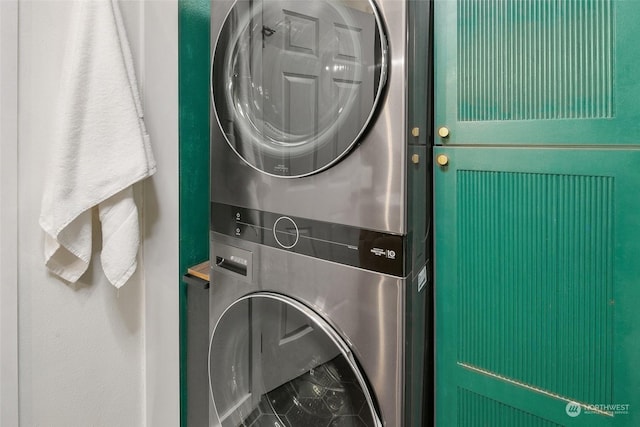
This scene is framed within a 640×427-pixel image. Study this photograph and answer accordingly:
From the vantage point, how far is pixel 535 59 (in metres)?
0.85

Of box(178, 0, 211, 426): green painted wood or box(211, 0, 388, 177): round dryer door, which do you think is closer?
box(211, 0, 388, 177): round dryer door

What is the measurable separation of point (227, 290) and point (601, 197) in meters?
0.97

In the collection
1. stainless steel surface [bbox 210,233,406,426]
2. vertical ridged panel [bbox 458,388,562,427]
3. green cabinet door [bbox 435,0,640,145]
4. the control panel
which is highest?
green cabinet door [bbox 435,0,640,145]

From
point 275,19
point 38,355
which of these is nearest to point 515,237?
point 275,19

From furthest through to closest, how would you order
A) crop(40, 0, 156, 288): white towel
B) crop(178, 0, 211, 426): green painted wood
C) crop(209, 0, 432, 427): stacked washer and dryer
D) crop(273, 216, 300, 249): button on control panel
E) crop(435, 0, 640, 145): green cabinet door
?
crop(178, 0, 211, 426): green painted wood
crop(40, 0, 156, 288): white towel
crop(273, 216, 300, 249): button on control panel
crop(209, 0, 432, 427): stacked washer and dryer
crop(435, 0, 640, 145): green cabinet door

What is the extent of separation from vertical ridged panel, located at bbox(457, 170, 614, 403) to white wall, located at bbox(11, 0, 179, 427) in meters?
0.99

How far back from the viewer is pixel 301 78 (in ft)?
3.34

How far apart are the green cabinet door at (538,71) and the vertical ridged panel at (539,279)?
0.10 m

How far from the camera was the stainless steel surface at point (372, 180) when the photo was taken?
2.80 ft

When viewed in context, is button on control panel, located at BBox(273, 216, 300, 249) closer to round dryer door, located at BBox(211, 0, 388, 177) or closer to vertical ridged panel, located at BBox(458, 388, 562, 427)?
round dryer door, located at BBox(211, 0, 388, 177)

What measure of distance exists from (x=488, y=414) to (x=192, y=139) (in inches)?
48.6

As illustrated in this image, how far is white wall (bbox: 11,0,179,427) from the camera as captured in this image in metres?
1.20

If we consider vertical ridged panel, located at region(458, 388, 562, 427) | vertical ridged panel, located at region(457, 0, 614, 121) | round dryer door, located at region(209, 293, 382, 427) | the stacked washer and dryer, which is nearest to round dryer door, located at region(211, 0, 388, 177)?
the stacked washer and dryer

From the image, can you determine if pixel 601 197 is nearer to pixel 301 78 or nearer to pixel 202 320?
pixel 301 78
